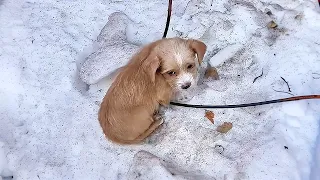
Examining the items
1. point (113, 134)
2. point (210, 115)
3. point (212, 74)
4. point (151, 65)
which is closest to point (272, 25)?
point (212, 74)

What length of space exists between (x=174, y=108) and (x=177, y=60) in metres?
0.73

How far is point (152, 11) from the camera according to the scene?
4.67 metres

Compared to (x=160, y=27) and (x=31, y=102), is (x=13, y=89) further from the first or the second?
(x=160, y=27)

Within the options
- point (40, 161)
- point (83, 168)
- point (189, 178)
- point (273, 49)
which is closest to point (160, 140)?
point (189, 178)

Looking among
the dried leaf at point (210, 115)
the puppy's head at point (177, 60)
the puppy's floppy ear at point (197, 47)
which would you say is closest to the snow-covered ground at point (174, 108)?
the dried leaf at point (210, 115)

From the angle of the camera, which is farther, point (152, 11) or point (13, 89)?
point (152, 11)

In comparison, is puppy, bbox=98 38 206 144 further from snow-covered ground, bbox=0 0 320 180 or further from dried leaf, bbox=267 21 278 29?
dried leaf, bbox=267 21 278 29

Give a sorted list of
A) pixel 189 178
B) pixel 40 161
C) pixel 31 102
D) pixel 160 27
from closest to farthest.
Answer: pixel 189 178 → pixel 40 161 → pixel 31 102 → pixel 160 27

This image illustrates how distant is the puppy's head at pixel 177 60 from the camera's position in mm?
3438

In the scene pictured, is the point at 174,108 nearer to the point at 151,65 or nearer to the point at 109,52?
the point at 151,65

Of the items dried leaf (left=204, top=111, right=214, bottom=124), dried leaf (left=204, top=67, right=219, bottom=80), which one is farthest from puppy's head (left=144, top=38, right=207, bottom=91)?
dried leaf (left=204, top=67, right=219, bottom=80)

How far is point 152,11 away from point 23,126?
1.92m

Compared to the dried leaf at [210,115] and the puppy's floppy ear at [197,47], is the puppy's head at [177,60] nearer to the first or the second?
the puppy's floppy ear at [197,47]

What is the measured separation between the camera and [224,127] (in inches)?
150
